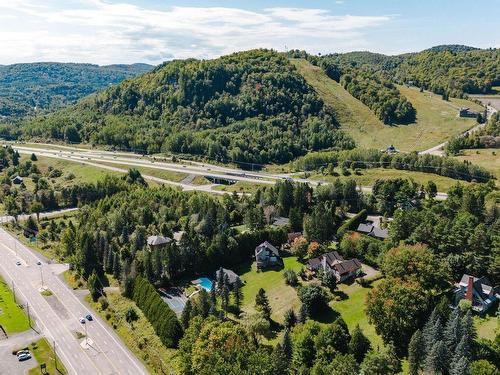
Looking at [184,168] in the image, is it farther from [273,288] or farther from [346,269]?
[346,269]

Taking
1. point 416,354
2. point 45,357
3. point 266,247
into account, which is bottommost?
point 45,357

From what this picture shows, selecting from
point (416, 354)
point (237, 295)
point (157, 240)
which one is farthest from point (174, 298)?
point (416, 354)

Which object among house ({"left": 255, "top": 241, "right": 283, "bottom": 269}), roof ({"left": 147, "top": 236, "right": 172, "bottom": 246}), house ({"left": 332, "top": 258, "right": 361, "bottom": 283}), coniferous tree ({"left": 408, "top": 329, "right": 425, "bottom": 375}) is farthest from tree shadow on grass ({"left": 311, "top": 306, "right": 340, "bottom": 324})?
roof ({"left": 147, "top": 236, "right": 172, "bottom": 246})

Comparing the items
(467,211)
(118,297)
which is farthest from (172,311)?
(467,211)

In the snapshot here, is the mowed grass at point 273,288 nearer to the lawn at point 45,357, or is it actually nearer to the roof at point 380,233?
the roof at point 380,233

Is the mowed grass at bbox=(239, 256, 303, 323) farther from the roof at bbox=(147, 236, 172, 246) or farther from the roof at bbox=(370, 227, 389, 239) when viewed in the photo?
the roof at bbox=(370, 227, 389, 239)

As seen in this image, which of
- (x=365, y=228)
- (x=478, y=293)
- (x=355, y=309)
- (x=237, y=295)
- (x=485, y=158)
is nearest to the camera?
(x=478, y=293)
